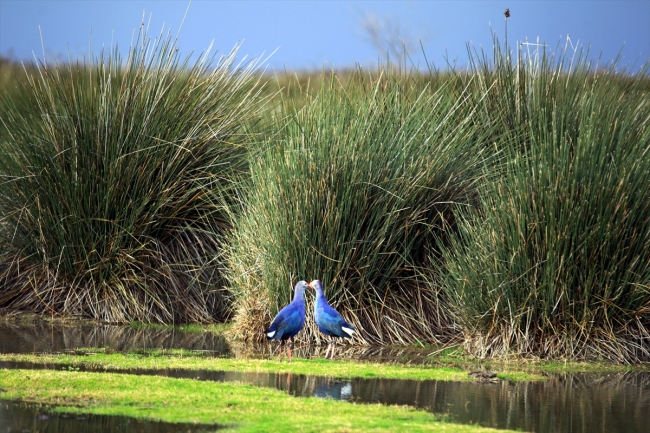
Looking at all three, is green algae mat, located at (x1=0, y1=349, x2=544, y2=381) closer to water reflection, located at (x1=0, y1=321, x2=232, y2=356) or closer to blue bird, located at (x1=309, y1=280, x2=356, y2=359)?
blue bird, located at (x1=309, y1=280, x2=356, y2=359)

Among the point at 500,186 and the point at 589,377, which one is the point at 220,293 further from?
the point at 589,377

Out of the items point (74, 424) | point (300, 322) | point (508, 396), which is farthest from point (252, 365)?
point (74, 424)

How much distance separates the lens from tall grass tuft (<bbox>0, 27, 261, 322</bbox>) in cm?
1286

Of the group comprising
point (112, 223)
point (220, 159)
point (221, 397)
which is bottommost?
point (221, 397)

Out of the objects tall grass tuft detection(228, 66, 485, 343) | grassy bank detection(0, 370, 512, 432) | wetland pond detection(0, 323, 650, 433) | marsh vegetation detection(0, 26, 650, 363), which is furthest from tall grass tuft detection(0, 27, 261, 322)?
grassy bank detection(0, 370, 512, 432)

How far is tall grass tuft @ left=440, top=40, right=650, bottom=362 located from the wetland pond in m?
0.78

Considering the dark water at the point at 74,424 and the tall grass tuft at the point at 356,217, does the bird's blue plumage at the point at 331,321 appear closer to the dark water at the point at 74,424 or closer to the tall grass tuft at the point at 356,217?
the tall grass tuft at the point at 356,217

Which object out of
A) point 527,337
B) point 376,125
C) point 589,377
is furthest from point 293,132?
point 589,377

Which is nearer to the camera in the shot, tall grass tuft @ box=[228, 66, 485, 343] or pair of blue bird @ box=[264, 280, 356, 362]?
pair of blue bird @ box=[264, 280, 356, 362]

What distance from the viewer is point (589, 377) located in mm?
9102

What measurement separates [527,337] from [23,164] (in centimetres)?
732

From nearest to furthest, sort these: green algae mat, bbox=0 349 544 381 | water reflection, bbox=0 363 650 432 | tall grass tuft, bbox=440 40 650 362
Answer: water reflection, bbox=0 363 650 432
green algae mat, bbox=0 349 544 381
tall grass tuft, bbox=440 40 650 362

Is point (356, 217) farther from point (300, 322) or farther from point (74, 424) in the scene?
point (74, 424)

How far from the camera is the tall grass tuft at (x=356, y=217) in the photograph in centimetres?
1102
